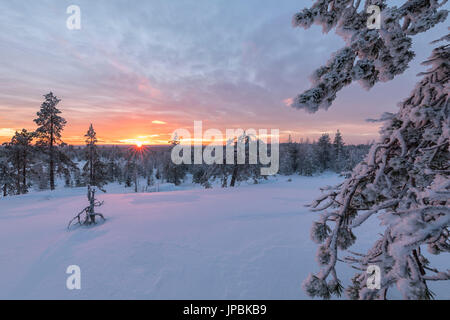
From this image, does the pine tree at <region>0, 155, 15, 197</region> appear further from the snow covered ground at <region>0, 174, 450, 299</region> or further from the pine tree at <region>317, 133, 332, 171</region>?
the pine tree at <region>317, 133, 332, 171</region>

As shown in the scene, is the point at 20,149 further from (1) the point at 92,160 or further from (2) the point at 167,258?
(2) the point at 167,258

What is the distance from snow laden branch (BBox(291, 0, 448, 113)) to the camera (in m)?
1.87

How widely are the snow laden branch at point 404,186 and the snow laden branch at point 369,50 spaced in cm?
23

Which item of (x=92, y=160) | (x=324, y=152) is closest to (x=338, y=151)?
(x=324, y=152)

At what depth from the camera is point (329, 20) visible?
256cm

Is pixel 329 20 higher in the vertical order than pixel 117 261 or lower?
higher

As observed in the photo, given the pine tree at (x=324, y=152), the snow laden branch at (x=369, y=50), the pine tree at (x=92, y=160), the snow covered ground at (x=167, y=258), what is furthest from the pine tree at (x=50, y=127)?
the pine tree at (x=324, y=152)

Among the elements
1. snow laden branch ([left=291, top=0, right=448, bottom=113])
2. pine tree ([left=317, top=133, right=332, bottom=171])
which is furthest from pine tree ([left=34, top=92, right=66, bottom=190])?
pine tree ([left=317, top=133, right=332, bottom=171])

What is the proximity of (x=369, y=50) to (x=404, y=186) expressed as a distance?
1.60 m

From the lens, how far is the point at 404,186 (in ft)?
6.59
